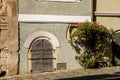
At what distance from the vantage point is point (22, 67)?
14695mm

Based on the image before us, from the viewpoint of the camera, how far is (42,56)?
595 inches

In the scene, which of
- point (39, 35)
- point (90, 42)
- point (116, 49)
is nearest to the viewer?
point (39, 35)

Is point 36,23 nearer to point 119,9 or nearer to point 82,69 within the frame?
point 82,69

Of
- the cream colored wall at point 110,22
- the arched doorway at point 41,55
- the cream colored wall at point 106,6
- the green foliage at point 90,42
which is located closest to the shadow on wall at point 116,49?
the cream colored wall at point 110,22

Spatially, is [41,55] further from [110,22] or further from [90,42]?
[110,22]

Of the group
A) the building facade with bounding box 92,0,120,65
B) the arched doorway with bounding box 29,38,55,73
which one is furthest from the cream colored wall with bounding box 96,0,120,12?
the arched doorway with bounding box 29,38,55,73

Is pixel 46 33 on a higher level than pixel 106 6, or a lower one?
lower

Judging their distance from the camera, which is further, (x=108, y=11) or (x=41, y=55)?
(x=108, y=11)

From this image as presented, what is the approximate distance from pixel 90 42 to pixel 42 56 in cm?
214

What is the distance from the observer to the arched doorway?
49.1 ft

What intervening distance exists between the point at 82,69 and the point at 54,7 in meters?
2.84

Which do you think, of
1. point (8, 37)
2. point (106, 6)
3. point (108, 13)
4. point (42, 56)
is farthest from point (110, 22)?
point (8, 37)

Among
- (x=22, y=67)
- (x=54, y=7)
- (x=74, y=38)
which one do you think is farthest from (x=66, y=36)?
(x=22, y=67)

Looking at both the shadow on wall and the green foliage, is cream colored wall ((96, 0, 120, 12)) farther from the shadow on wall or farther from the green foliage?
the shadow on wall
